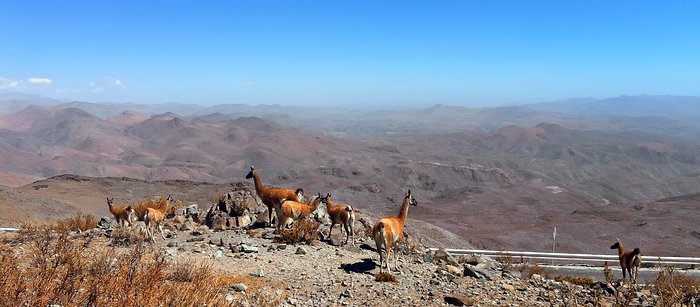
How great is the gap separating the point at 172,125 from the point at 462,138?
114m

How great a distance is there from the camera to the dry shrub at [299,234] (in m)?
13.0

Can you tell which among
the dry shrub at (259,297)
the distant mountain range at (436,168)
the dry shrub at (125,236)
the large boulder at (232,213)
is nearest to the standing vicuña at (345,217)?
the large boulder at (232,213)

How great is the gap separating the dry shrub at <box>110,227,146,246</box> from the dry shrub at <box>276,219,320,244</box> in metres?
3.80

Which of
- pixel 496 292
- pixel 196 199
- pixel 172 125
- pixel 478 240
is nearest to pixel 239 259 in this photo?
pixel 496 292

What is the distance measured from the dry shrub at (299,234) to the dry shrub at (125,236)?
3801 mm

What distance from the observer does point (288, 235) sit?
1301 cm

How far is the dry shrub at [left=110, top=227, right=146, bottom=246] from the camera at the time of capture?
38.2 ft

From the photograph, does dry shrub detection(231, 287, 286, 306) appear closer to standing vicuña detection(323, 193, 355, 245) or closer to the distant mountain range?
standing vicuña detection(323, 193, 355, 245)

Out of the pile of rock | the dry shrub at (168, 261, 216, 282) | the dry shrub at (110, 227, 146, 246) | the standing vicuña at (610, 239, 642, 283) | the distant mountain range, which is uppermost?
the dry shrub at (168, 261, 216, 282)

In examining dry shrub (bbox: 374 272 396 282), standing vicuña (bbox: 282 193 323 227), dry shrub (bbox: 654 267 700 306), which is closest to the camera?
dry shrub (bbox: 654 267 700 306)

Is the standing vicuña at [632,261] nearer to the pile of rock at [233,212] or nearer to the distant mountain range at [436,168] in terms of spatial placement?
the pile of rock at [233,212]

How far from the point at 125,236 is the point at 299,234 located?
4.76m

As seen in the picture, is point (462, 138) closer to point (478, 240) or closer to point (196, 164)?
point (196, 164)

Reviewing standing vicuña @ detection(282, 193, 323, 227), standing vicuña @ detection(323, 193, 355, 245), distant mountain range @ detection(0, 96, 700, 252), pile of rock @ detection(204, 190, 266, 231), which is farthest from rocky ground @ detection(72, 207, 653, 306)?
distant mountain range @ detection(0, 96, 700, 252)
